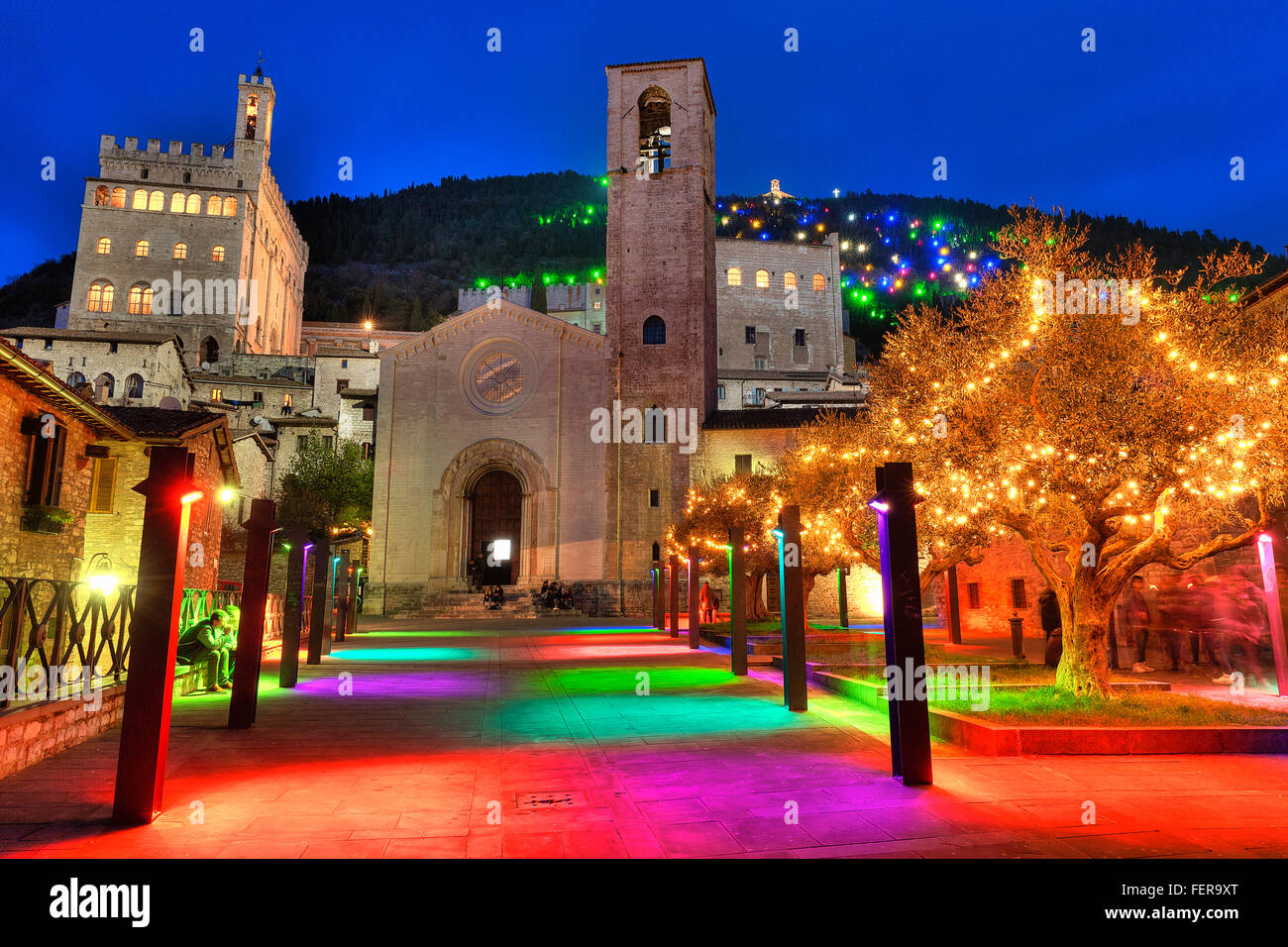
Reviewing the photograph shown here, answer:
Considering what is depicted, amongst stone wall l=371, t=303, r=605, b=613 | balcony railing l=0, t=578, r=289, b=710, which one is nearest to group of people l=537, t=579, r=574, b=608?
stone wall l=371, t=303, r=605, b=613

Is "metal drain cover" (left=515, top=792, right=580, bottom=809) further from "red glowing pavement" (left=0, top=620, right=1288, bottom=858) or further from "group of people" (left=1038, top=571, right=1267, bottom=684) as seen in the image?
"group of people" (left=1038, top=571, right=1267, bottom=684)

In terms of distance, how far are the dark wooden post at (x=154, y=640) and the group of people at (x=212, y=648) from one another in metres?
5.43

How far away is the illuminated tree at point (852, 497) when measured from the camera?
511 inches

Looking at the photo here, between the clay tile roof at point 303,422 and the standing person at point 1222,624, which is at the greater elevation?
the clay tile roof at point 303,422

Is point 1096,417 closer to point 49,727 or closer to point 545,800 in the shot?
point 545,800

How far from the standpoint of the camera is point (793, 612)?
887 cm

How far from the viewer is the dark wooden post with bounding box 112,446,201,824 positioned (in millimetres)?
4551

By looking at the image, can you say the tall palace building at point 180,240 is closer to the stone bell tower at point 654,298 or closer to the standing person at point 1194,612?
the stone bell tower at point 654,298

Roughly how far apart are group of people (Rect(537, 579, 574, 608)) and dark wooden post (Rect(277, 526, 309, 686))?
876 inches

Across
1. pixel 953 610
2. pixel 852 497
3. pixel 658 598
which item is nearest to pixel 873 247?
pixel 658 598

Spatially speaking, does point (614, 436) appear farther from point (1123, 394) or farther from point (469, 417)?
point (1123, 394)

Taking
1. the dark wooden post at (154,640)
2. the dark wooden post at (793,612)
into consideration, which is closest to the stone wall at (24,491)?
the dark wooden post at (154,640)
